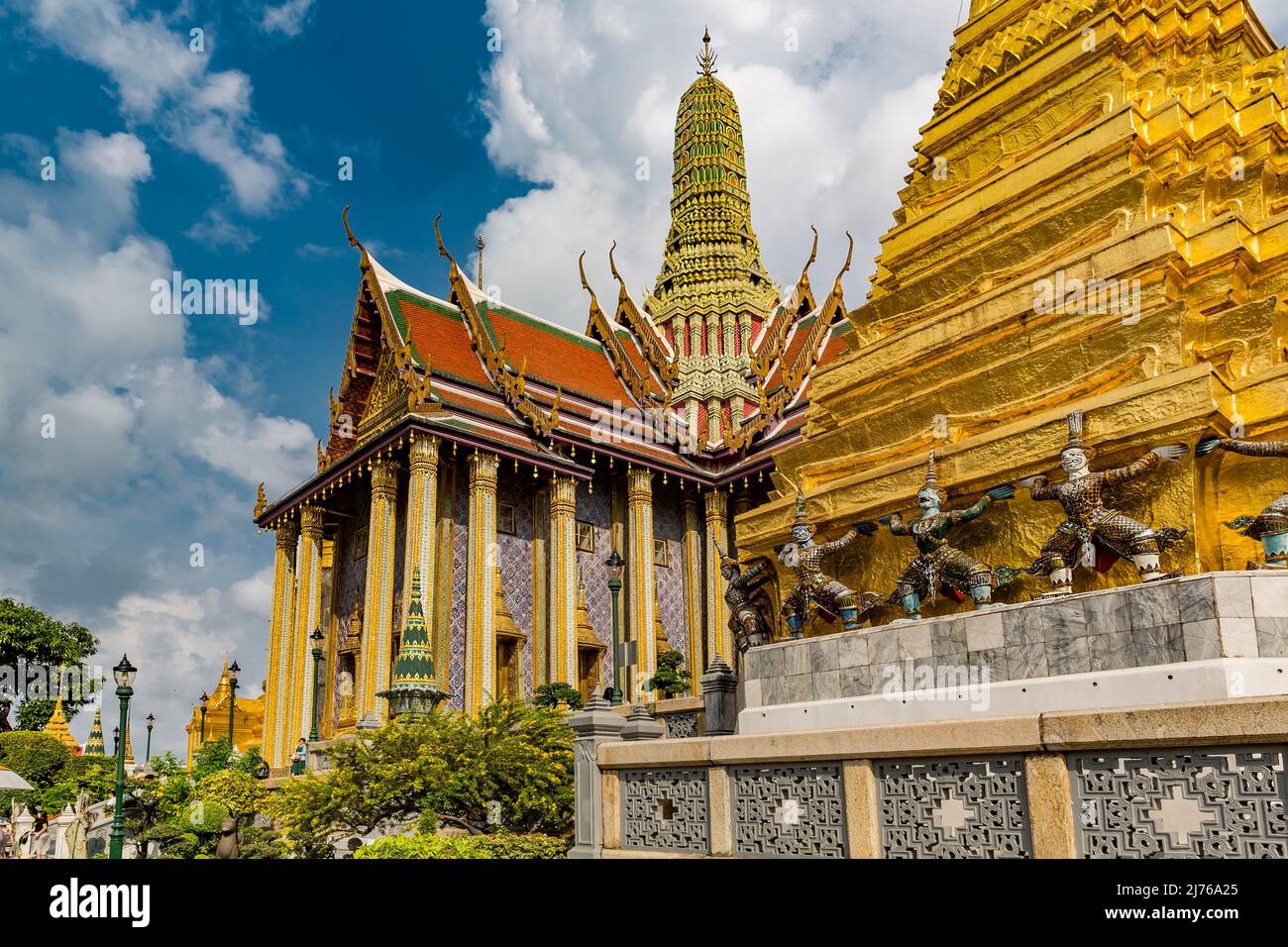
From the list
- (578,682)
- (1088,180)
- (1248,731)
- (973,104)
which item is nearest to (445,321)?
(578,682)

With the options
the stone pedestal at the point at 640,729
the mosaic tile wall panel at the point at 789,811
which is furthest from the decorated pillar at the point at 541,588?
the mosaic tile wall panel at the point at 789,811

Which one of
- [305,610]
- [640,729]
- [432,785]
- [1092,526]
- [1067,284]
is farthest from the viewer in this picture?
[305,610]

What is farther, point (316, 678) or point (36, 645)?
point (36, 645)

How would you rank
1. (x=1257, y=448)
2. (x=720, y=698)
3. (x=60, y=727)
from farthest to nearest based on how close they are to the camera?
(x=60, y=727) < (x=720, y=698) < (x=1257, y=448)

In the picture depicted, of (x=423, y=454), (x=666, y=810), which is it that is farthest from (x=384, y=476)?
(x=666, y=810)

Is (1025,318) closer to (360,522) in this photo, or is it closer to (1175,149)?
(1175,149)

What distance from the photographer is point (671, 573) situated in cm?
2855

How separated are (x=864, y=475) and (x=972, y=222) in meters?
3.55

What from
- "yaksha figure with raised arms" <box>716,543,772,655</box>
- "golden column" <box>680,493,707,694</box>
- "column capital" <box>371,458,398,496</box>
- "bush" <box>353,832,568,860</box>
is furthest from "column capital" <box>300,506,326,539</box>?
"yaksha figure with raised arms" <box>716,543,772,655</box>

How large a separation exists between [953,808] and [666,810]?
2403 mm

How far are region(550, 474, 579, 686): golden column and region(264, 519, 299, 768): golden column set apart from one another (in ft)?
22.4

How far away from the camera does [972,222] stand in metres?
12.6

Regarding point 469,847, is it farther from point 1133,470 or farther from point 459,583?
point 459,583

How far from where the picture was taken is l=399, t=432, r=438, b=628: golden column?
74.8 feet
